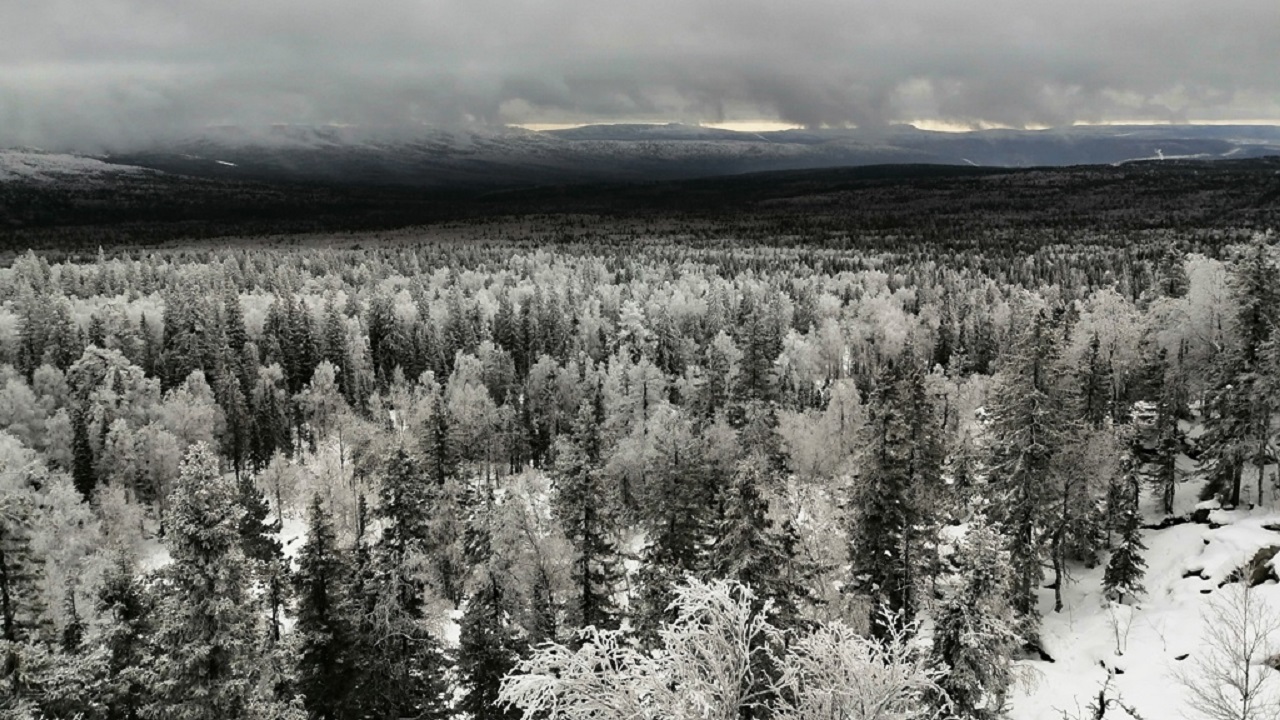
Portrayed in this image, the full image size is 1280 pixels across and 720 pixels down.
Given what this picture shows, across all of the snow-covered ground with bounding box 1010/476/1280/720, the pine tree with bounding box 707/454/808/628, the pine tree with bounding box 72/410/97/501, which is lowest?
the pine tree with bounding box 72/410/97/501

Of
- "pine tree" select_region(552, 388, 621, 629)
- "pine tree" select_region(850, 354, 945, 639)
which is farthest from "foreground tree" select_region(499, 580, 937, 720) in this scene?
"pine tree" select_region(850, 354, 945, 639)

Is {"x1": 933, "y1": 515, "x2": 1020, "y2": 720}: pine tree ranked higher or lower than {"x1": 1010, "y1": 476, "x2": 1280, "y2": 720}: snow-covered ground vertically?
higher

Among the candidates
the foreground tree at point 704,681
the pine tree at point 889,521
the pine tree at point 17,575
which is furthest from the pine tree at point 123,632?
the pine tree at point 889,521

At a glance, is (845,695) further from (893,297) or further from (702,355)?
(893,297)

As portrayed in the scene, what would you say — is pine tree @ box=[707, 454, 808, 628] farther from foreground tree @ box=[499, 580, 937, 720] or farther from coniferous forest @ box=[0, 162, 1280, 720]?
foreground tree @ box=[499, 580, 937, 720]

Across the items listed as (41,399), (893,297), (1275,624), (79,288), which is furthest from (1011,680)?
(79,288)

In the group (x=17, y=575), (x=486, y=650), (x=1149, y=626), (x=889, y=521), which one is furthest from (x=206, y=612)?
(x=1149, y=626)

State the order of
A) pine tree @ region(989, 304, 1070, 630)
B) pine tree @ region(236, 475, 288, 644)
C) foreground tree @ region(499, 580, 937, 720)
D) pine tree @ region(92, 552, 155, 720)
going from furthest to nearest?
pine tree @ region(989, 304, 1070, 630), pine tree @ region(236, 475, 288, 644), pine tree @ region(92, 552, 155, 720), foreground tree @ region(499, 580, 937, 720)

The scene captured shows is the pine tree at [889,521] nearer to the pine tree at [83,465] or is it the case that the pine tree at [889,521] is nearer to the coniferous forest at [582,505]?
the coniferous forest at [582,505]
